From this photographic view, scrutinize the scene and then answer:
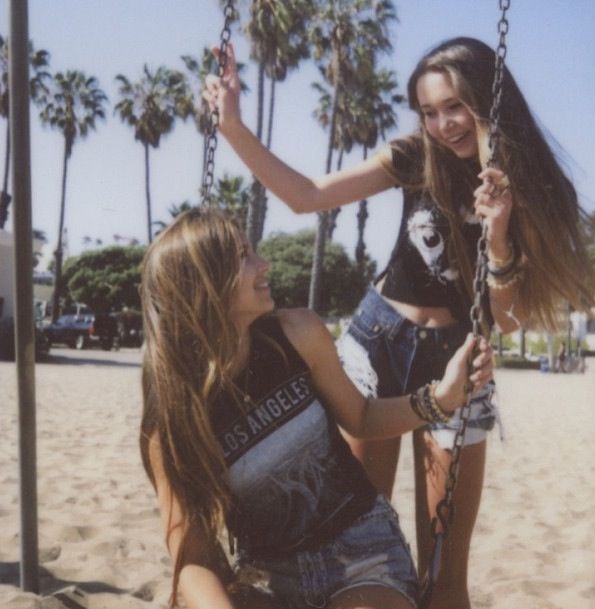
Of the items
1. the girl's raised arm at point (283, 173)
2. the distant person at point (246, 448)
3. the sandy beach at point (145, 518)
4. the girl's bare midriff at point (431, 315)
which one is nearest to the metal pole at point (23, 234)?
the sandy beach at point (145, 518)

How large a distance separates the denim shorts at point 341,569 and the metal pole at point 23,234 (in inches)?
58.7

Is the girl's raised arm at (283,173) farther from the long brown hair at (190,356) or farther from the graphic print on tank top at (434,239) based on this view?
the long brown hair at (190,356)

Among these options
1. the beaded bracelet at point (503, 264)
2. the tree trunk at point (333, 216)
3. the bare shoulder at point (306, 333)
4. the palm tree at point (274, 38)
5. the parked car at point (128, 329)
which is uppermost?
the palm tree at point (274, 38)

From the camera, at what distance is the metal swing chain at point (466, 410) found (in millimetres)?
1899

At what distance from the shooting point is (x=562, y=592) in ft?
12.1

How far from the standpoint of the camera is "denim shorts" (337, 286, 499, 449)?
2.28 metres

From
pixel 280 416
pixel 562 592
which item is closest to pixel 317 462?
pixel 280 416

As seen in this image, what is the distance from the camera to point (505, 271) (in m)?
2.23

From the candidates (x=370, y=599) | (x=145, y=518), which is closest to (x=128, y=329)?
(x=145, y=518)

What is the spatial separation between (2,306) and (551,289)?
2194 cm

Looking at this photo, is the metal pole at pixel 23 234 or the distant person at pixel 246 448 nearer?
the distant person at pixel 246 448

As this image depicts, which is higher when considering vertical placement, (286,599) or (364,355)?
(364,355)

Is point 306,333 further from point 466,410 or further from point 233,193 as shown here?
point 233,193

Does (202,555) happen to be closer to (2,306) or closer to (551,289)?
(551,289)
